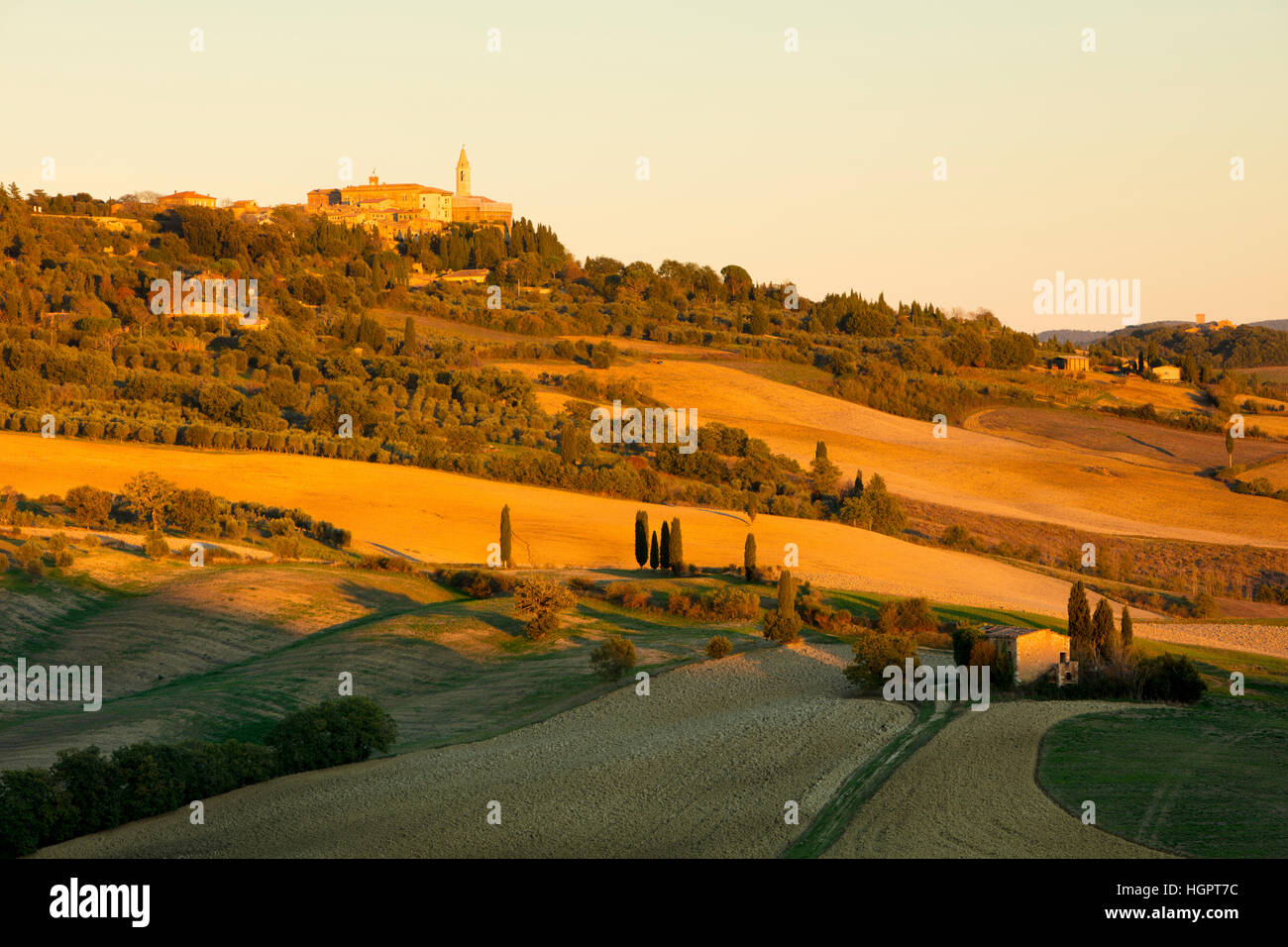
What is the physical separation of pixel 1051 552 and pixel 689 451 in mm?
24023

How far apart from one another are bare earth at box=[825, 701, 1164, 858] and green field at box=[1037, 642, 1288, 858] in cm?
50

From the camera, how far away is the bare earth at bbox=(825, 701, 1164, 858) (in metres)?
20.5

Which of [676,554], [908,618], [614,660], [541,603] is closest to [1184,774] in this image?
[614,660]

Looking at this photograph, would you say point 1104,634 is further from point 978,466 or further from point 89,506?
point 978,466

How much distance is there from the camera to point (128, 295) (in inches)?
4523

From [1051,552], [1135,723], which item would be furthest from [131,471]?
[1135,723]

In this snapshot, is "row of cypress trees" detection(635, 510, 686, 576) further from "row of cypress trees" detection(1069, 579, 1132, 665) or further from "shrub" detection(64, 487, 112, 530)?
"shrub" detection(64, 487, 112, 530)

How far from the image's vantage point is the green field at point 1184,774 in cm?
2134

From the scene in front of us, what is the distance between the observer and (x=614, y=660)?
1420 inches

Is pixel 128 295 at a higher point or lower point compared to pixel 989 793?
higher

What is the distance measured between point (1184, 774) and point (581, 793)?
11634 mm

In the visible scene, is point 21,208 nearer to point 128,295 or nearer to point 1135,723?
point 128,295

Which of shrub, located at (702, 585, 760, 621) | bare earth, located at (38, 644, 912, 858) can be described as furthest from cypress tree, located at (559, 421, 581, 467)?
bare earth, located at (38, 644, 912, 858)

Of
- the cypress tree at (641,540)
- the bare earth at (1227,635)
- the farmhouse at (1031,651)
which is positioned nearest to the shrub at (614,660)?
the farmhouse at (1031,651)
